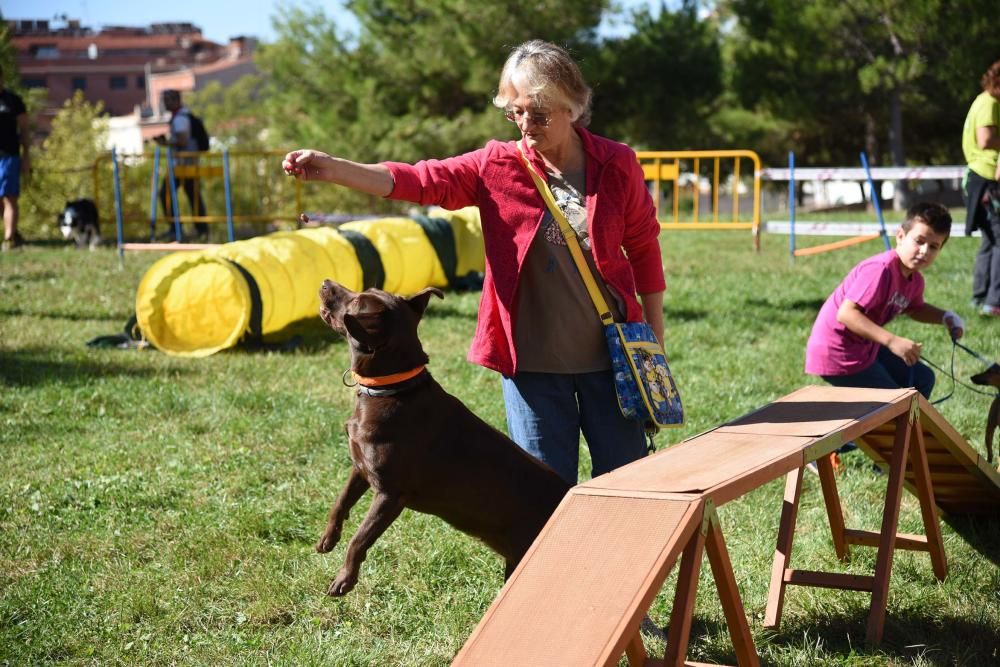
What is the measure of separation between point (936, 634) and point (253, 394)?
451 centimetres

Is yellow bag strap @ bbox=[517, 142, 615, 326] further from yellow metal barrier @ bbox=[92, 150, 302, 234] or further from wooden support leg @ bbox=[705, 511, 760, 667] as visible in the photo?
yellow metal barrier @ bbox=[92, 150, 302, 234]

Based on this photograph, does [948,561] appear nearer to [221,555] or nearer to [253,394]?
[221,555]

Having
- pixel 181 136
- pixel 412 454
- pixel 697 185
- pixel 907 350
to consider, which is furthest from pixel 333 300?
pixel 697 185

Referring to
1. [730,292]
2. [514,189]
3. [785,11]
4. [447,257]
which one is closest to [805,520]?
[514,189]

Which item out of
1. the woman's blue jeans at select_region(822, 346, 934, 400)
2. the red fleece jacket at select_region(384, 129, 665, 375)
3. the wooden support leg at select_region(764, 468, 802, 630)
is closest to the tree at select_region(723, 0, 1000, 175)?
the woman's blue jeans at select_region(822, 346, 934, 400)

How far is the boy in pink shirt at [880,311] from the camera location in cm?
511

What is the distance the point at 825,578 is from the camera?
412 cm

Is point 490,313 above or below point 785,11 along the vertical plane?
below

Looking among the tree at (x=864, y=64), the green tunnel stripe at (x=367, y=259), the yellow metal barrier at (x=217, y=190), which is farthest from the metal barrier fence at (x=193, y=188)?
the tree at (x=864, y=64)

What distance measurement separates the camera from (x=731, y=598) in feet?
10.0

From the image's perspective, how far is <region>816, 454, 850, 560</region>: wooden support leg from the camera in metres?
4.42

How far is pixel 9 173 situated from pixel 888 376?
10.5m

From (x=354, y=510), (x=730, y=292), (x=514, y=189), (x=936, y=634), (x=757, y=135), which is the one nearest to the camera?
(x=514, y=189)

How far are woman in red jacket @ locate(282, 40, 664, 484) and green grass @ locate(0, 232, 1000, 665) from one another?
91 centimetres
